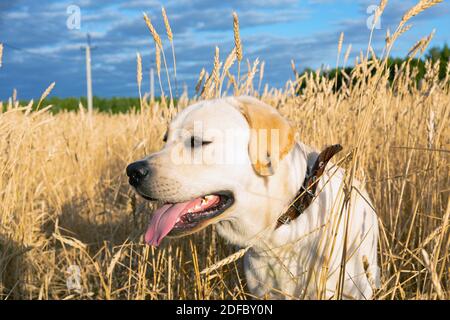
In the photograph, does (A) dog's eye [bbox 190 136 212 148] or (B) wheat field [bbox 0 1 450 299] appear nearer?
(A) dog's eye [bbox 190 136 212 148]

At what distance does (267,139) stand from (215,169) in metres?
0.26

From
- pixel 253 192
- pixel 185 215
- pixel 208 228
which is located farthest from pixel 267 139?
pixel 208 228

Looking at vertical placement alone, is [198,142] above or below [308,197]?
above

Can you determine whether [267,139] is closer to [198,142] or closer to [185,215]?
[198,142]

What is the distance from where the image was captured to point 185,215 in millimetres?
2271

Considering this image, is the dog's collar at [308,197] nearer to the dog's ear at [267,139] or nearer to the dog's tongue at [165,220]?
the dog's ear at [267,139]

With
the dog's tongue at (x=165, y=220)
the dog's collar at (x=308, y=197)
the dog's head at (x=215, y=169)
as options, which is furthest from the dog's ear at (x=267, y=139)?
the dog's tongue at (x=165, y=220)

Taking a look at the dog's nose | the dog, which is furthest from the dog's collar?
the dog's nose

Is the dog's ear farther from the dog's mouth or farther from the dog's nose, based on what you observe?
the dog's nose

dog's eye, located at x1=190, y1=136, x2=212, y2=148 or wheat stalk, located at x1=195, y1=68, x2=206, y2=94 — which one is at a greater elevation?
wheat stalk, located at x1=195, y1=68, x2=206, y2=94

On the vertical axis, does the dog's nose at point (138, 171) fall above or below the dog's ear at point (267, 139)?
below

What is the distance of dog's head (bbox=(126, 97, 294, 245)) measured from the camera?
2.20m

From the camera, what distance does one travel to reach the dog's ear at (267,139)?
221 cm
